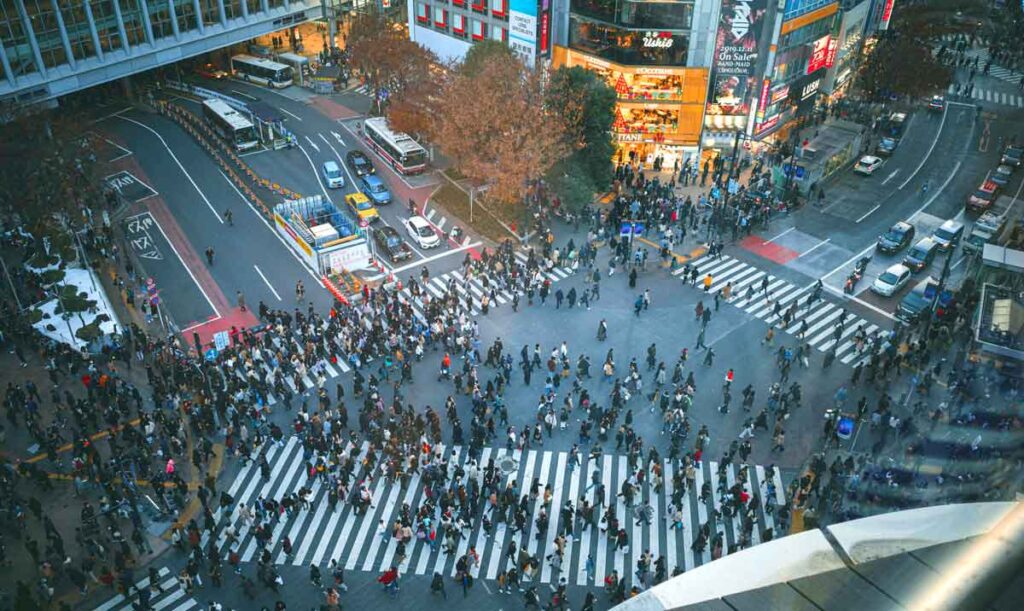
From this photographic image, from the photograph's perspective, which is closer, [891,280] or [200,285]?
[891,280]

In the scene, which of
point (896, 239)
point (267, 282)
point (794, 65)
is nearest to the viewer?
point (267, 282)

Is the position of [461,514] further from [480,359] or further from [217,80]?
[217,80]

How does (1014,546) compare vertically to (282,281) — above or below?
above

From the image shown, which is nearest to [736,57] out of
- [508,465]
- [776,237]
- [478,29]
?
[776,237]

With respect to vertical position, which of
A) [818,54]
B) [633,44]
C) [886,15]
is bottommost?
[818,54]

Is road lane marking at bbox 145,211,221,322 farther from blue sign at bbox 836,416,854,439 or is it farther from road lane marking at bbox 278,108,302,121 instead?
blue sign at bbox 836,416,854,439

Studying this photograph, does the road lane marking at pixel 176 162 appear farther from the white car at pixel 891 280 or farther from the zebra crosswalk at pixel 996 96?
the zebra crosswalk at pixel 996 96

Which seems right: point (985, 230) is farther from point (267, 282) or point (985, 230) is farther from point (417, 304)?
point (267, 282)

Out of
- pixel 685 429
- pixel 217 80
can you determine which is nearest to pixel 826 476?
pixel 685 429
